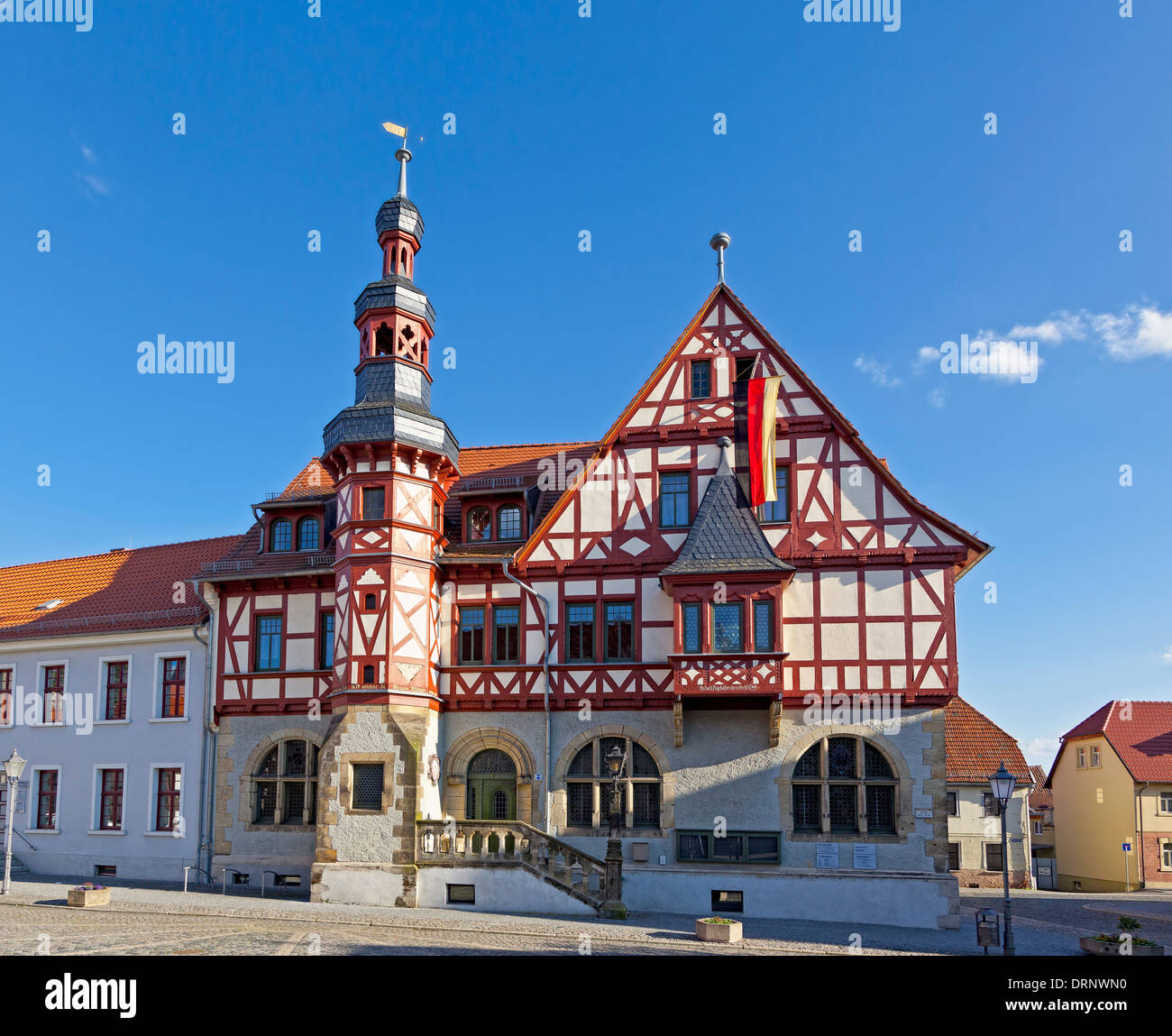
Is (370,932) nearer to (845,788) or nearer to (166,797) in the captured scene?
(845,788)

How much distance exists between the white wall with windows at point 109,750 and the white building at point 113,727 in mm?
30

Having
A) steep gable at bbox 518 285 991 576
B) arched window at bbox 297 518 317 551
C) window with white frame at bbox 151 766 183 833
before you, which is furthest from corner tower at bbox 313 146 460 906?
window with white frame at bbox 151 766 183 833

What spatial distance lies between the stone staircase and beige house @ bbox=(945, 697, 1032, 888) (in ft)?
76.5

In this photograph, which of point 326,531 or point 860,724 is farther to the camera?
point 326,531

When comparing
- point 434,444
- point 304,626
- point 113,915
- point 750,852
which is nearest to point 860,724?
point 750,852

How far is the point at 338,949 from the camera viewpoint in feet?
53.3

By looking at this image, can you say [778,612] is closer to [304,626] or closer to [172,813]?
[304,626]

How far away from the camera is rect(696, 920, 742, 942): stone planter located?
1839 cm

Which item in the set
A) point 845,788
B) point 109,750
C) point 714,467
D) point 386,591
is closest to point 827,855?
point 845,788

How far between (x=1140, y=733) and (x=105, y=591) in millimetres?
41985

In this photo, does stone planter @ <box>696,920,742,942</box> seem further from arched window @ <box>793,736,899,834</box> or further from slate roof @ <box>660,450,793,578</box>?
slate roof @ <box>660,450,793,578</box>

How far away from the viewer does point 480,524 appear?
2714cm

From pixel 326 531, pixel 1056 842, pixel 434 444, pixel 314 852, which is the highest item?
pixel 434 444

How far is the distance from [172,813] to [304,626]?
588 cm
